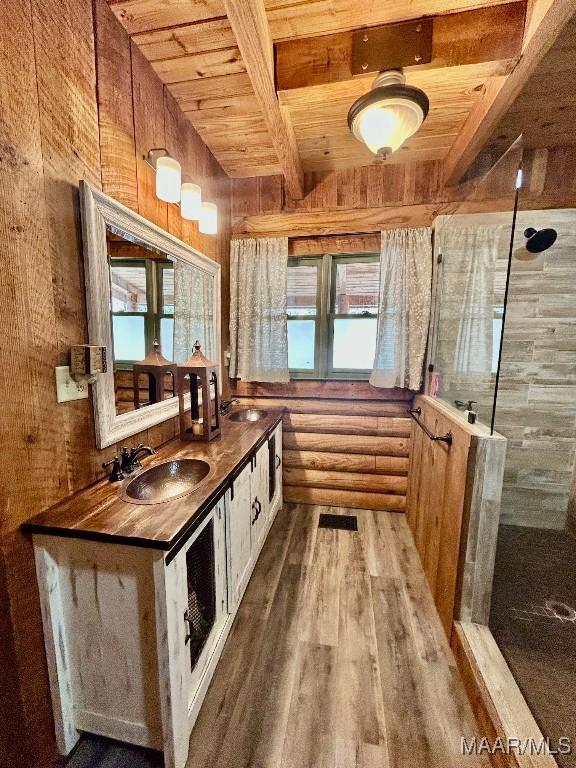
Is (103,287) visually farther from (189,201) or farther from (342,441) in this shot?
(342,441)

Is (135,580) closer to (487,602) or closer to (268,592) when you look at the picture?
(268,592)

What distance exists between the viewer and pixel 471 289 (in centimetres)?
193

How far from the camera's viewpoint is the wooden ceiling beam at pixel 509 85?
1064mm

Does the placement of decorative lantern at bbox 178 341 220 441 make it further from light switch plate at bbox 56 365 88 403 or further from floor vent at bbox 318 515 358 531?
floor vent at bbox 318 515 358 531

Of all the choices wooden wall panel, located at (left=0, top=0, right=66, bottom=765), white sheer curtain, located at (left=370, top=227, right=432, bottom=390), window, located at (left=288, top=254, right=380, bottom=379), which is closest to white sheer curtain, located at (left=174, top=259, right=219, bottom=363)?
window, located at (left=288, top=254, right=380, bottom=379)

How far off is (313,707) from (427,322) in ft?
7.38

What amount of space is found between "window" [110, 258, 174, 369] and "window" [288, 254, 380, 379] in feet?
3.80

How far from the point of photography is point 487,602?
4.50ft

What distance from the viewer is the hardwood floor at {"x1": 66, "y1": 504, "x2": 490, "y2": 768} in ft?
3.45

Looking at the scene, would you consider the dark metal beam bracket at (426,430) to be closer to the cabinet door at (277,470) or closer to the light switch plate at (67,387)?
the cabinet door at (277,470)

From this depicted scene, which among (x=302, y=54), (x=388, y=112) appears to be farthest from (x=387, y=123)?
(x=302, y=54)

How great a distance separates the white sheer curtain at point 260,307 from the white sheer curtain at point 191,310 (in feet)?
0.91

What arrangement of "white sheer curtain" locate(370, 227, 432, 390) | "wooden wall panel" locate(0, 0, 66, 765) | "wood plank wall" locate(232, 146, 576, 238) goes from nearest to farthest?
"wooden wall panel" locate(0, 0, 66, 765), "wood plank wall" locate(232, 146, 576, 238), "white sheer curtain" locate(370, 227, 432, 390)

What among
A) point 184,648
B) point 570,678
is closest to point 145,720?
point 184,648
